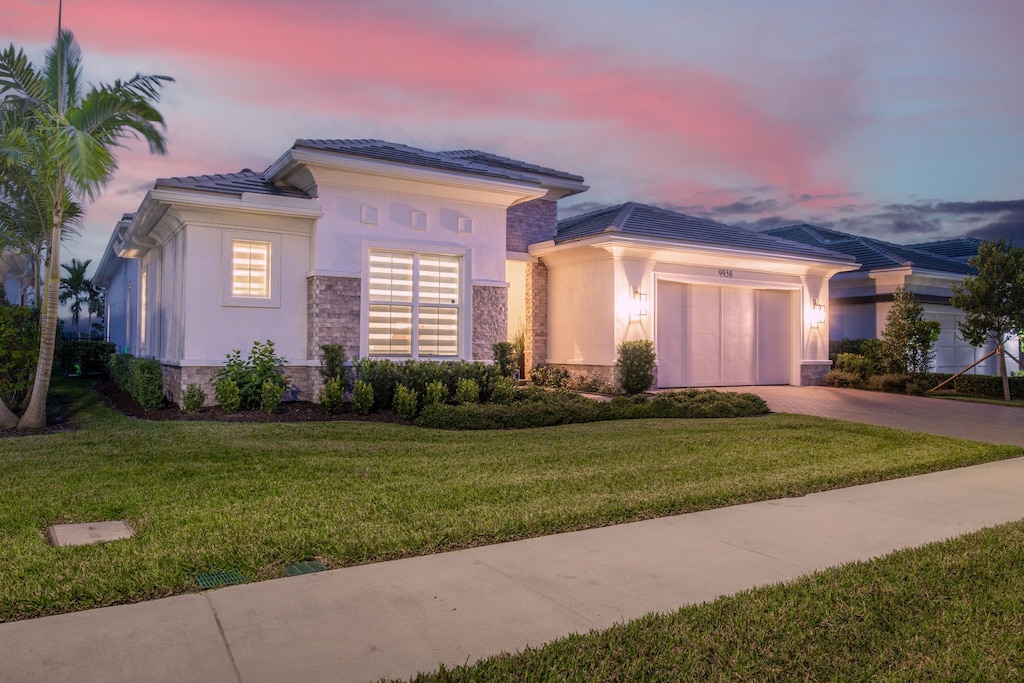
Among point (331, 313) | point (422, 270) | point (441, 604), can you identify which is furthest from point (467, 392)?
point (441, 604)

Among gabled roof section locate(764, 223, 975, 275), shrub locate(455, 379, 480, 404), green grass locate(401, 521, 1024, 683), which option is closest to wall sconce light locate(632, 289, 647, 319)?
shrub locate(455, 379, 480, 404)

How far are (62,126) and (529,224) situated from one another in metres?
10.9

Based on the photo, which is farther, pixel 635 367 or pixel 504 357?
pixel 635 367

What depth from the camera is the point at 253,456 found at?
26.7 feet

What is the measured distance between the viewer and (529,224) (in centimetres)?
1875

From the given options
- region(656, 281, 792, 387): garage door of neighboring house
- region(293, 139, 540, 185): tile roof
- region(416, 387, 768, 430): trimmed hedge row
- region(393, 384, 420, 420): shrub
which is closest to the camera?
region(416, 387, 768, 430): trimmed hedge row

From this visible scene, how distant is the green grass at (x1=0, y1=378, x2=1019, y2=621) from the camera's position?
4.48 meters

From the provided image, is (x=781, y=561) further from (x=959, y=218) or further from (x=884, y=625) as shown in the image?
(x=959, y=218)

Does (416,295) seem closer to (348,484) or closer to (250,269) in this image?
(250,269)

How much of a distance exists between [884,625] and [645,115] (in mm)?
16759

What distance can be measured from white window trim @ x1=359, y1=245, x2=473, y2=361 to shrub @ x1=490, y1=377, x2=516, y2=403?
3.28ft

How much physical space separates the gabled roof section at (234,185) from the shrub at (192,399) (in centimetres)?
338

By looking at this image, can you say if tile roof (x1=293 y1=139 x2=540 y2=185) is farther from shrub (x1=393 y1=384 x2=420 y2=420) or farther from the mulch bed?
the mulch bed

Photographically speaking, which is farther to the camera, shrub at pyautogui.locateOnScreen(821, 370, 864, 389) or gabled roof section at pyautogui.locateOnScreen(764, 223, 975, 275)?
gabled roof section at pyautogui.locateOnScreen(764, 223, 975, 275)
